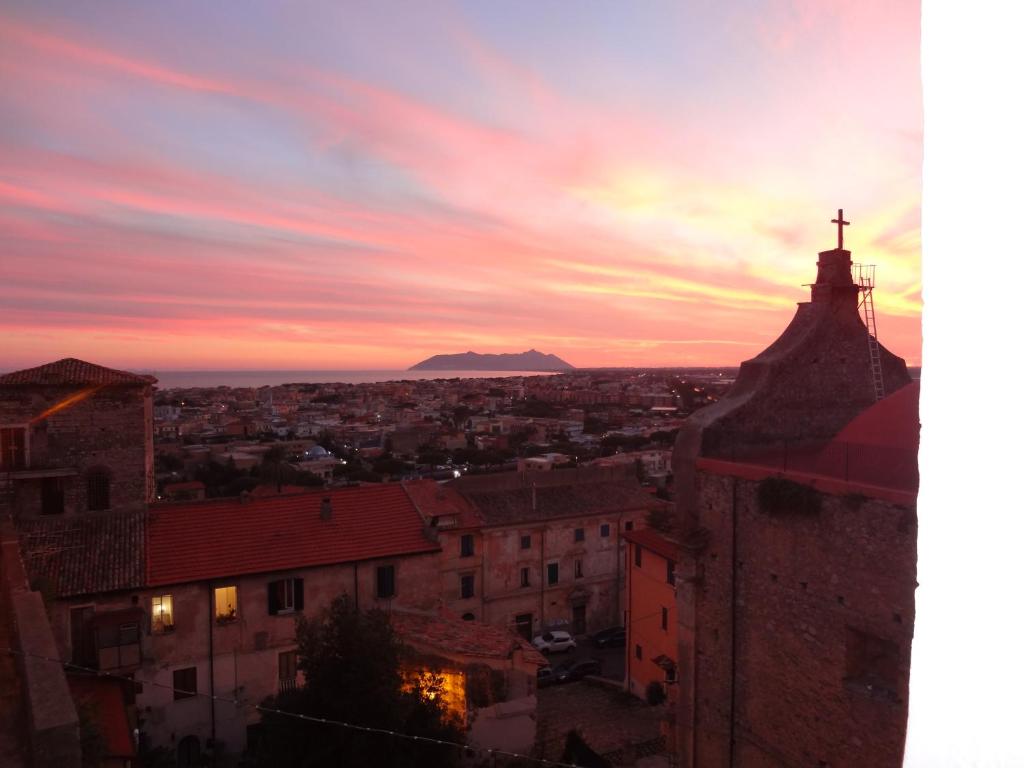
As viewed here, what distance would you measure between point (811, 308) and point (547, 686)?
15.8 m

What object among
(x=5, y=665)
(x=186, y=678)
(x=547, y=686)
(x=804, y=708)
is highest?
(x=5, y=665)

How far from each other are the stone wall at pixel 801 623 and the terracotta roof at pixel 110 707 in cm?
939

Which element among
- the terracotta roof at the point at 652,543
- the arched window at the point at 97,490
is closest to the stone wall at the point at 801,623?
the terracotta roof at the point at 652,543

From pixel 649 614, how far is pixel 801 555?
14551 millimetres

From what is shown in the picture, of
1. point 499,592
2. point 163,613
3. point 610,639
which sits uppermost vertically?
point 163,613

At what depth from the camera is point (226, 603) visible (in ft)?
61.1

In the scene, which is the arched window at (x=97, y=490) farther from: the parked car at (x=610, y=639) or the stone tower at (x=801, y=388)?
the parked car at (x=610, y=639)

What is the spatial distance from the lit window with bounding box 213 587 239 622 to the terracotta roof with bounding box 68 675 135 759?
9.26ft

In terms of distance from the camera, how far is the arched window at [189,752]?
17.4 meters

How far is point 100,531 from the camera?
19.4 m

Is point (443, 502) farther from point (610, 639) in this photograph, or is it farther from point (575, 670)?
point (610, 639)

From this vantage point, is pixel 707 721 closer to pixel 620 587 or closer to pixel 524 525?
pixel 524 525

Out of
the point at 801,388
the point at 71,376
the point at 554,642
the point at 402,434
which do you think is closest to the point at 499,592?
the point at 554,642

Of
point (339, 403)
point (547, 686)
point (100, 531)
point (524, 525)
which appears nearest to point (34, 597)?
point (100, 531)
